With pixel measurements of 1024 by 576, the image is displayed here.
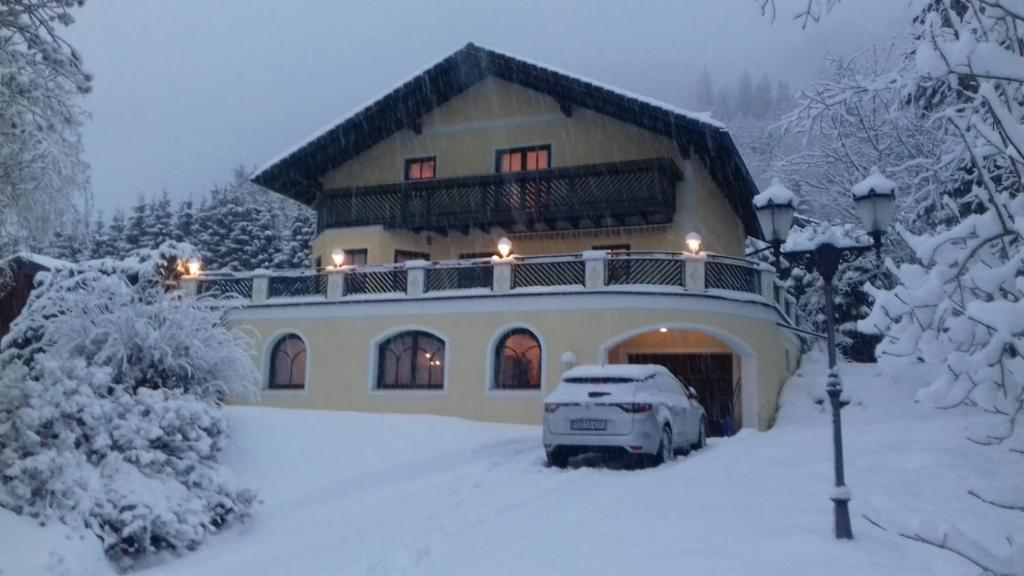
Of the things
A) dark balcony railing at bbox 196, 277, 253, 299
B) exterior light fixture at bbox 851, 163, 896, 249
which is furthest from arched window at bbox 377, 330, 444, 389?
exterior light fixture at bbox 851, 163, 896, 249

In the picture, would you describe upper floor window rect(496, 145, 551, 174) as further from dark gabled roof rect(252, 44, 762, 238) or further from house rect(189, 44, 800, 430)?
dark gabled roof rect(252, 44, 762, 238)

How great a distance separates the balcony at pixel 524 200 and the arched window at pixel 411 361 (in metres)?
4.54

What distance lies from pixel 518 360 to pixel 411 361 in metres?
2.96

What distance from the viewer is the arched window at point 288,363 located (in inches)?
915

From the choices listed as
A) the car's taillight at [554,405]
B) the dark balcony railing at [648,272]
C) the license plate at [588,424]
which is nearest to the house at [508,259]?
the dark balcony railing at [648,272]

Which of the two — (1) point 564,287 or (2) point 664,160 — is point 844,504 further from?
(2) point 664,160

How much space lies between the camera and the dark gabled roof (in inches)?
920

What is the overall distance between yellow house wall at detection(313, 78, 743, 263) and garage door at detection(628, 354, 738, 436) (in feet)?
10.4

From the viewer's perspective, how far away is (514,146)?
1038 inches

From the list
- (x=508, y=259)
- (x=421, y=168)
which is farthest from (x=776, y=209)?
(x=421, y=168)

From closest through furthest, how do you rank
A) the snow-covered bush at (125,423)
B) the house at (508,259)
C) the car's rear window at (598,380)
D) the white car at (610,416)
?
the snow-covered bush at (125,423) < the white car at (610,416) < the car's rear window at (598,380) < the house at (508,259)

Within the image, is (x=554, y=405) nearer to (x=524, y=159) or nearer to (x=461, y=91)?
(x=524, y=159)

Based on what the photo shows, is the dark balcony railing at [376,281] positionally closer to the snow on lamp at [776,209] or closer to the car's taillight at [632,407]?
the car's taillight at [632,407]

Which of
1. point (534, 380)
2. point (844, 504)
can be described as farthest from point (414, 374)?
point (844, 504)
